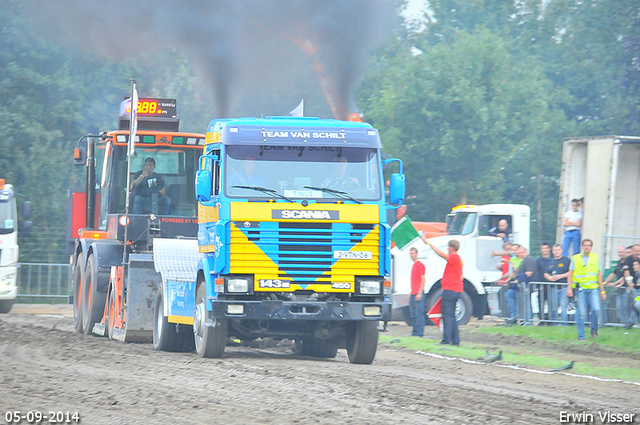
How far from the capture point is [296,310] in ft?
40.8

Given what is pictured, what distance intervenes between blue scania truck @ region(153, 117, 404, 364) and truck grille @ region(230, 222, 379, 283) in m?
0.01

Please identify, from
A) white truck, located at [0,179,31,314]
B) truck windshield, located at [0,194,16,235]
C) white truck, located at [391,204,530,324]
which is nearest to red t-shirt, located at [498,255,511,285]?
white truck, located at [391,204,530,324]

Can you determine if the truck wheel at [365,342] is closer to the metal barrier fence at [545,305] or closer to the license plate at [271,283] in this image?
the license plate at [271,283]

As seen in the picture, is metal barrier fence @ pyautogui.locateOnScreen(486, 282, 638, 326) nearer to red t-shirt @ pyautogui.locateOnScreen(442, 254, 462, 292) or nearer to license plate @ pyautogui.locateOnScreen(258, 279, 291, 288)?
red t-shirt @ pyautogui.locateOnScreen(442, 254, 462, 292)

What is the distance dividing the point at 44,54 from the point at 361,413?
31565mm

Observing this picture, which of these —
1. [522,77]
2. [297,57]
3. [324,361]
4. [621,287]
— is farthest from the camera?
[522,77]

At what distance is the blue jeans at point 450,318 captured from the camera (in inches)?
667

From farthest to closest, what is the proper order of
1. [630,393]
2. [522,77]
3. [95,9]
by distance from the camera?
[522,77] → [95,9] → [630,393]

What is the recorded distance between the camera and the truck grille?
12328mm

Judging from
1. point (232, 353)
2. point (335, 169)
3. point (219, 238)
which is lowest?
point (232, 353)

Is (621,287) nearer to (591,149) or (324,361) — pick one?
(591,149)

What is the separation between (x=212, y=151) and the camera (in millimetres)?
13070

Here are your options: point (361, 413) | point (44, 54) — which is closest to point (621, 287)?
point (361, 413)

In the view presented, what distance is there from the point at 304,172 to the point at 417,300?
7.49 m
